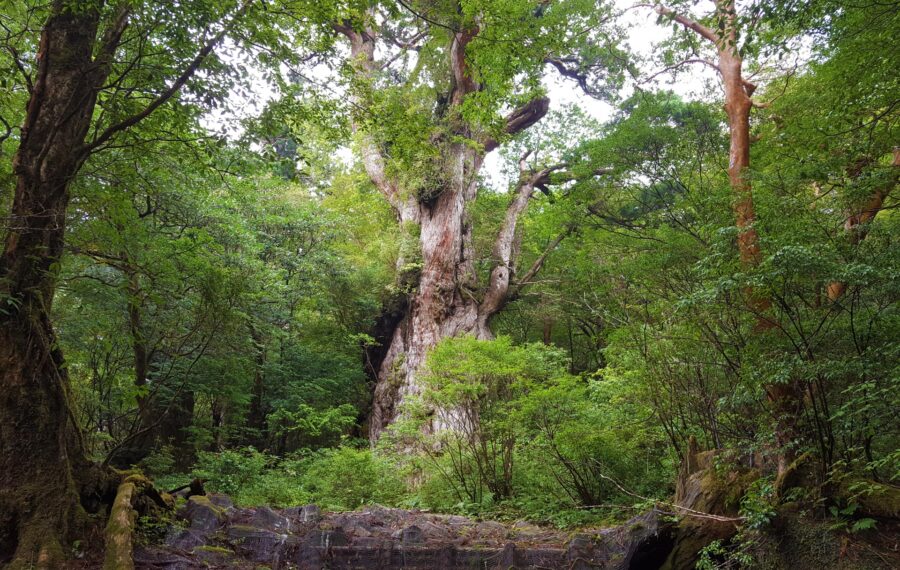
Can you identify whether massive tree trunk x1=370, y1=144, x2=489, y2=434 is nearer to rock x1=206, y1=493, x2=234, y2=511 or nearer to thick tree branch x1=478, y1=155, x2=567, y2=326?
thick tree branch x1=478, y1=155, x2=567, y2=326

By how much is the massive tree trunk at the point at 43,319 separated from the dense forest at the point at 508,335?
2 centimetres

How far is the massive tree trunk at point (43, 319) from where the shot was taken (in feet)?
13.3

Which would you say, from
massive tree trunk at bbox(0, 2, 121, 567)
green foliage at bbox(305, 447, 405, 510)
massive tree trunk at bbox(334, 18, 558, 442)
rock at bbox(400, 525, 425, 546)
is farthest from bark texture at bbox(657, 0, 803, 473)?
massive tree trunk at bbox(334, 18, 558, 442)

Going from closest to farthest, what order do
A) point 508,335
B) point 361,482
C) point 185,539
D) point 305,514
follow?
point 185,539
point 305,514
point 508,335
point 361,482

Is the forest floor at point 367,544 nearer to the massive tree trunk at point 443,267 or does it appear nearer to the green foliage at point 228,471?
the green foliage at point 228,471

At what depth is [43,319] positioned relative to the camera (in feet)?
14.6

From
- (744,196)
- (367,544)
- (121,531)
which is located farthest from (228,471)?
(744,196)

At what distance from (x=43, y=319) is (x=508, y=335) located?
18.4 ft

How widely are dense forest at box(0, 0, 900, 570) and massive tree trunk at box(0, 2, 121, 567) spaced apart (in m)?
0.02

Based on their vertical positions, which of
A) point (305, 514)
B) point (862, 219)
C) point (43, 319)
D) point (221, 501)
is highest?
point (862, 219)

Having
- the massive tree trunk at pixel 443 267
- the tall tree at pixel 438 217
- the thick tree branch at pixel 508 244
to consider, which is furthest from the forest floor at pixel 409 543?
the thick tree branch at pixel 508 244

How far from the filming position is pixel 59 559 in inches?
154

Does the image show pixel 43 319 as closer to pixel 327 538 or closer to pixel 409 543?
pixel 327 538

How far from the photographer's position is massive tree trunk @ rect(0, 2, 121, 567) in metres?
4.04
